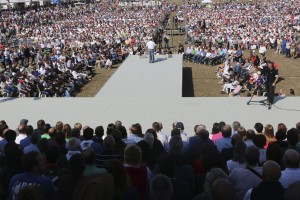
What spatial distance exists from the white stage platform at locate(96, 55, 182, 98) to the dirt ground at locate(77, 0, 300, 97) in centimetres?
72

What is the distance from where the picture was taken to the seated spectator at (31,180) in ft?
12.9

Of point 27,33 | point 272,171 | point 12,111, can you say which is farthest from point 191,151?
point 27,33

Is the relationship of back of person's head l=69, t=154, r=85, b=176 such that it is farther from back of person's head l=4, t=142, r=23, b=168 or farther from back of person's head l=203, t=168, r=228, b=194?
back of person's head l=203, t=168, r=228, b=194

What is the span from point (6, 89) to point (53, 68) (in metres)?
3.75

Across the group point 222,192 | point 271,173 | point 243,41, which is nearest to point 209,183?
point 222,192

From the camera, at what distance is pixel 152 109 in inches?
442

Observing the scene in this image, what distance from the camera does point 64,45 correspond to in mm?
26969

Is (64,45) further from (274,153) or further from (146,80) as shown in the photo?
(274,153)

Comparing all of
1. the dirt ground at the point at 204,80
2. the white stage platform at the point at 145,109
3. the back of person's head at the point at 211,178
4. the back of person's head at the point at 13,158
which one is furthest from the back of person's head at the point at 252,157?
the dirt ground at the point at 204,80

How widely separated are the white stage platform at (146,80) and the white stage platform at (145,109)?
0.11 feet

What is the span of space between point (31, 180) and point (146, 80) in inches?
445

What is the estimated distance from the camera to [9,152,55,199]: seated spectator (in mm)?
3941

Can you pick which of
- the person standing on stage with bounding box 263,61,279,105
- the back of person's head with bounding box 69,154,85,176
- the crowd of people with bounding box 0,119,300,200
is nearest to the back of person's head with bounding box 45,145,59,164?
the crowd of people with bounding box 0,119,300,200

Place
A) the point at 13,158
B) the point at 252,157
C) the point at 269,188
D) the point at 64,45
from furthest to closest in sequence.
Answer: the point at 64,45
the point at 13,158
the point at 252,157
the point at 269,188
